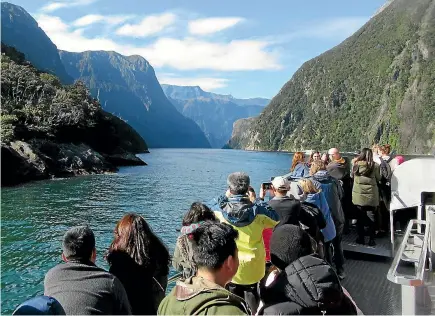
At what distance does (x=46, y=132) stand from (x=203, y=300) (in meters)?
50.9

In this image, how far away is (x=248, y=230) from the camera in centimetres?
402

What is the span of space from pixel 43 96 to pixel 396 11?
15221cm

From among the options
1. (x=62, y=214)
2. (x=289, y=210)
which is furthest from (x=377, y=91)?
(x=289, y=210)

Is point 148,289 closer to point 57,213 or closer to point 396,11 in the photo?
point 57,213

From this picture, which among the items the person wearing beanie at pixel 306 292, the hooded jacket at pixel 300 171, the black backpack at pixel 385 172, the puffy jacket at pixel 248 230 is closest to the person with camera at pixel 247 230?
the puffy jacket at pixel 248 230

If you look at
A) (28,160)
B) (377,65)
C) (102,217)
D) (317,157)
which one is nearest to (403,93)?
(377,65)

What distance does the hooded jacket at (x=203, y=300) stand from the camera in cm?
211

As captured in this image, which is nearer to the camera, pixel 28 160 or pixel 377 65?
pixel 28 160

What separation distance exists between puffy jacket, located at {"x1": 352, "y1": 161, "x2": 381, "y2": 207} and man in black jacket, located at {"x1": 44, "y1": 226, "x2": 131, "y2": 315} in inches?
210

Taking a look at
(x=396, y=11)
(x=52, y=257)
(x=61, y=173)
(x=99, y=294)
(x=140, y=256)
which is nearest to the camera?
(x=99, y=294)

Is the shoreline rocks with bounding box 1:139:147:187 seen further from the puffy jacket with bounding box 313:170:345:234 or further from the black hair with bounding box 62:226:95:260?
the black hair with bounding box 62:226:95:260

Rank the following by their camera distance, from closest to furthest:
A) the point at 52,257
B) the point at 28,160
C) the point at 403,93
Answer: the point at 52,257 → the point at 28,160 → the point at 403,93

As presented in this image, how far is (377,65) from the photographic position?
517 ft

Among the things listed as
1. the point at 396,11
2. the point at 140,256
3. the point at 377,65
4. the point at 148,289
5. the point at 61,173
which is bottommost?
the point at 61,173
